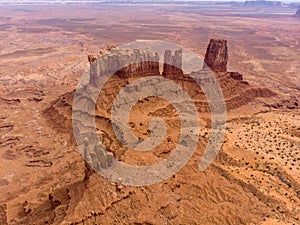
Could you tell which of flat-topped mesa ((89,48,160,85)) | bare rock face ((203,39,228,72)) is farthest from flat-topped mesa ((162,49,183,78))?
bare rock face ((203,39,228,72))

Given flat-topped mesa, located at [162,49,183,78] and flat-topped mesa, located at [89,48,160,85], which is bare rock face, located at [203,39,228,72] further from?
flat-topped mesa, located at [89,48,160,85]

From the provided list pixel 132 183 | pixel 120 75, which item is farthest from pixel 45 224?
pixel 120 75

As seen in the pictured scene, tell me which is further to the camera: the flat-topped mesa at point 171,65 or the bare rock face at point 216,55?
the bare rock face at point 216,55

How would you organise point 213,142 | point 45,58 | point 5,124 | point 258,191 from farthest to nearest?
1. point 45,58
2. point 5,124
3. point 213,142
4. point 258,191

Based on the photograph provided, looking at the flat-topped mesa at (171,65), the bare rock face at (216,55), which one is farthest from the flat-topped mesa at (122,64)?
the bare rock face at (216,55)

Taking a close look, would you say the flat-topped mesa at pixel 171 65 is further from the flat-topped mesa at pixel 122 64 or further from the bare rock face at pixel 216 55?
the bare rock face at pixel 216 55

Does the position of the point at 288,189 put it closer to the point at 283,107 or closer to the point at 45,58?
the point at 283,107
